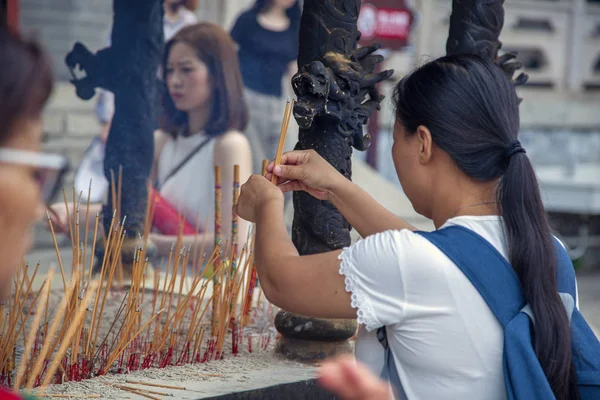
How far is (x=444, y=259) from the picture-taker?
131 cm

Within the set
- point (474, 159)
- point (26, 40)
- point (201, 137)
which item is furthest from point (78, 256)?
point (201, 137)

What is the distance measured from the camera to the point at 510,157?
1.39 m

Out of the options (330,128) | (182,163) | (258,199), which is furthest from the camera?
(182,163)

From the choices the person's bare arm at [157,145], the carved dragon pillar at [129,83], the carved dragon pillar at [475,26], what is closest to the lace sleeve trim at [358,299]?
the carved dragon pillar at [475,26]

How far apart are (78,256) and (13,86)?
1248 millimetres

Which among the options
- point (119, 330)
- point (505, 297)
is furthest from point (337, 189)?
point (119, 330)

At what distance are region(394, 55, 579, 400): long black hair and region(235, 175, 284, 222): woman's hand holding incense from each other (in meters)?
0.27

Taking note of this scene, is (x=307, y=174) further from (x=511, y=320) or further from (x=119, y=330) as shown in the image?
(x=119, y=330)

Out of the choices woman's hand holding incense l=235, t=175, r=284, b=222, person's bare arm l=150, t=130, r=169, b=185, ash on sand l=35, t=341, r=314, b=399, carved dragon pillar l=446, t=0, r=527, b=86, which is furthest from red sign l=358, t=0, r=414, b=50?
woman's hand holding incense l=235, t=175, r=284, b=222

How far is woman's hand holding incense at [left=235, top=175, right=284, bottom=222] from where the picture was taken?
1.48 meters

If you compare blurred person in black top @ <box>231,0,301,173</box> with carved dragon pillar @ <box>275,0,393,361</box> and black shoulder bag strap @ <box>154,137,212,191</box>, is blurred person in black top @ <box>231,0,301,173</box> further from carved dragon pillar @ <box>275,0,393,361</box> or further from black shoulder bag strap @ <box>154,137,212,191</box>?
carved dragon pillar @ <box>275,0,393,361</box>

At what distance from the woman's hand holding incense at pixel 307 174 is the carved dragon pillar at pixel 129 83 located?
184cm

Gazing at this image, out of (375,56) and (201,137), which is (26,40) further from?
(201,137)

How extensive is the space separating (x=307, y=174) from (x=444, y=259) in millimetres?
455
